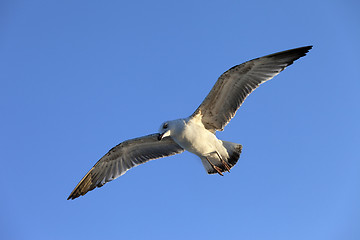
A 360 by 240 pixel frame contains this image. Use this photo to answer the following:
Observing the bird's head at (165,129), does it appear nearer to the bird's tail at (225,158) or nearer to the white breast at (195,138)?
the white breast at (195,138)

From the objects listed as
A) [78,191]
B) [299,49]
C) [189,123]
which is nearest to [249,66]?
[299,49]

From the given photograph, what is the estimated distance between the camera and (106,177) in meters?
8.61

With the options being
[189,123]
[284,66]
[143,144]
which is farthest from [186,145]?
[284,66]

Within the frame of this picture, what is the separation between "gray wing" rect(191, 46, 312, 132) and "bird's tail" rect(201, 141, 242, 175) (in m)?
0.65

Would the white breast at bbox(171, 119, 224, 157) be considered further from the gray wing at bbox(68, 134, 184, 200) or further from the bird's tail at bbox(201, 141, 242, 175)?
the gray wing at bbox(68, 134, 184, 200)

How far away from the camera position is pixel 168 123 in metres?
7.63

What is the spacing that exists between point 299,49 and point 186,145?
285cm

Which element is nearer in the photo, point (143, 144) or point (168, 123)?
point (168, 123)

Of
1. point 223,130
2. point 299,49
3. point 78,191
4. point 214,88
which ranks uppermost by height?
point 299,49

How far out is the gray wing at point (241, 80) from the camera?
7.48 meters

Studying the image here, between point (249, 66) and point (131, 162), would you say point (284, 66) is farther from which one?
point (131, 162)

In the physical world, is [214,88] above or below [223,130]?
above

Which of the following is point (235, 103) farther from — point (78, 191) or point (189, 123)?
point (78, 191)

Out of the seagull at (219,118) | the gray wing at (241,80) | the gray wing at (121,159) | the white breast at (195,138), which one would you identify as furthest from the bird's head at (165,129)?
the gray wing at (121,159)
